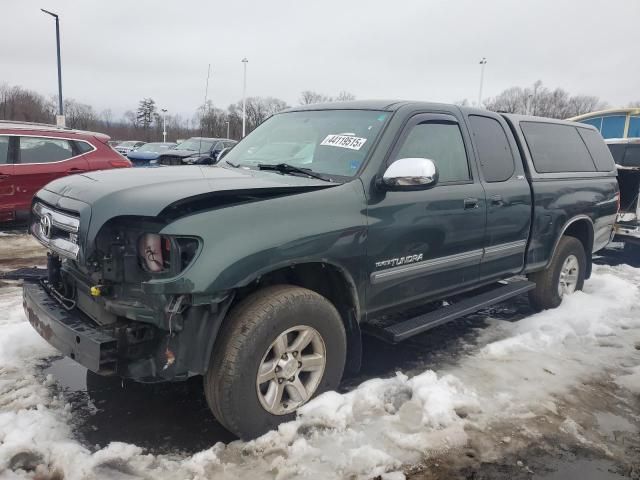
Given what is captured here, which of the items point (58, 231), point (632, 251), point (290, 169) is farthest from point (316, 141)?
point (632, 251)

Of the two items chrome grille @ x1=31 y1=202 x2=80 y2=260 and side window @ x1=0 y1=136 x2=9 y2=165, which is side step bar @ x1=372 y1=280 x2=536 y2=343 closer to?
chrome grille @ x1=31 y1=202 x2=80 y2=260

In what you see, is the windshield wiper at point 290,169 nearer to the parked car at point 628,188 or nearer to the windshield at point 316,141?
the windshield at point 316,141

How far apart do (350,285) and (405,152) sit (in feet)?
3.54

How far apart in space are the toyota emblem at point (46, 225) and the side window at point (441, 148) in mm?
2260

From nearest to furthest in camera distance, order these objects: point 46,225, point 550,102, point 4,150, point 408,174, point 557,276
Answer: point 46,225 < point 408,174 < point 557,276 < point 4,150 < point 550,102

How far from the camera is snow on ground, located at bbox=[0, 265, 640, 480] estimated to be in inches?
104

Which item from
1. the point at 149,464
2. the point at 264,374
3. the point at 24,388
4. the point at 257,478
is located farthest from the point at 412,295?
the point at 24,388

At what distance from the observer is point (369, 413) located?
10.6 feet

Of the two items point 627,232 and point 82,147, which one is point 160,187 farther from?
point 627,232

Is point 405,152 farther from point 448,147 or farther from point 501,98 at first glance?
point 501,98

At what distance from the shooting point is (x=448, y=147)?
403 cm

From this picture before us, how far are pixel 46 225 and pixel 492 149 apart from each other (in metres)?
3.51

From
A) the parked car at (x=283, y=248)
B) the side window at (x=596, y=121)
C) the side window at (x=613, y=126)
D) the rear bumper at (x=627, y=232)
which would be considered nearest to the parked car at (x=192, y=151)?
the rear bumper at (x=627, y=232)

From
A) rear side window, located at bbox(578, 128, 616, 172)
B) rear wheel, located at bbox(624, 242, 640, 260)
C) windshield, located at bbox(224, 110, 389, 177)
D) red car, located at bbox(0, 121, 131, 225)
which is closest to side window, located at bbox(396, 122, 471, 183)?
windshield, located at bbox(224, 110, 389, 177)
